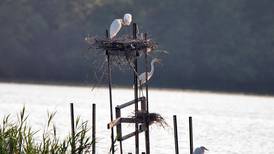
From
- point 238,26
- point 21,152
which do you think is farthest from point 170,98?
point 21,152

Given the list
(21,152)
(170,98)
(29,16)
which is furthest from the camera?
(29,16)

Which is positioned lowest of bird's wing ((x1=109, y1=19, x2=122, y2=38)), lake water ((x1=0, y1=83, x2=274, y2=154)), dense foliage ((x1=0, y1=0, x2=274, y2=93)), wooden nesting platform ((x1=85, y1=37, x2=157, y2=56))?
lake water ((x1=0, y1=83, x2=274, y2=154))

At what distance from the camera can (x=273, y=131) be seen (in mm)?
37344

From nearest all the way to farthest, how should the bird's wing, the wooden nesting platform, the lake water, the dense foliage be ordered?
the wooden nesting platform, the bird's wing, the lake water, the dense foliage

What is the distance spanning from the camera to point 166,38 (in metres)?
61.2

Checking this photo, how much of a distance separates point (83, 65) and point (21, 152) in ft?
132

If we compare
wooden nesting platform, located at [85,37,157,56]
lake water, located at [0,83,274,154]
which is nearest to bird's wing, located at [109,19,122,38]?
wooden nesting platform, located at [85,37,157,56]

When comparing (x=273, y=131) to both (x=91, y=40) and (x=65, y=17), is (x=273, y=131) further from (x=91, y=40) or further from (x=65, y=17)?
(x=65, y=17)

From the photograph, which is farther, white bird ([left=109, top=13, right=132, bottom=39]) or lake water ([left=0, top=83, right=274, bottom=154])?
lake water ([left=0, top=83, right=274, bottom=154])

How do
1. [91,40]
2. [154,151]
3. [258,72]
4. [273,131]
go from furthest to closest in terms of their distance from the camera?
[258,72], [273,131], [154,151], [91,40]

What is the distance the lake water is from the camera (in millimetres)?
33938

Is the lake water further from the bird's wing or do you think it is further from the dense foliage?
the bird's wing

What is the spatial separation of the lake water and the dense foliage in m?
5.36

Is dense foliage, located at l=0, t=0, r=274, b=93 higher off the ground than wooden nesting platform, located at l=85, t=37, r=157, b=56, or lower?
higher
